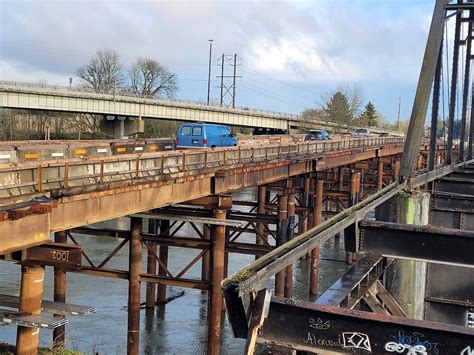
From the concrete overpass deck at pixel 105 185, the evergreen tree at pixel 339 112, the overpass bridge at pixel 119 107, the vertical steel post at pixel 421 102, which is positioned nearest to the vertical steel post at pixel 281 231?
the concrete overpass deck at pixel 105 185

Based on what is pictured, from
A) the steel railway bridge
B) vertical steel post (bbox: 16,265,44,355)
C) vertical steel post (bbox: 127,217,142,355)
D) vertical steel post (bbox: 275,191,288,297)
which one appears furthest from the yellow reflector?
vertical steel post (bbox: 275,191,288,297)

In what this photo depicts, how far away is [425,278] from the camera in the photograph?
13266 mm

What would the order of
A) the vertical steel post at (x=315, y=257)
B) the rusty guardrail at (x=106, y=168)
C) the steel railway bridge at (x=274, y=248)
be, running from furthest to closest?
the vertical steel post at (x=315, y=257) < the rusty guardrail at (x=106, y=168) < the steel railway bridge at (x=274, y=248)

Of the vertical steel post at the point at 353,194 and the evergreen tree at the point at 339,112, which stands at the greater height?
the evergreen tree at the point at 339,112

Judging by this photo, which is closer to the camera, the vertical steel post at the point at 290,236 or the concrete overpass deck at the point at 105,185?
the concrete overpass deck at the point at 105,185

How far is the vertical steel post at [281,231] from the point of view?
20328mm

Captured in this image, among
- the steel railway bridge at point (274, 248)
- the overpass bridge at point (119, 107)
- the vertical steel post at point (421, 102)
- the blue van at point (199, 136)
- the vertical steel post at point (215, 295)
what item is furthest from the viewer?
the overpass bridge at point (119, 107)

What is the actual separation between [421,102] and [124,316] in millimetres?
11725

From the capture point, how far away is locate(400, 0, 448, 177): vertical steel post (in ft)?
43.8

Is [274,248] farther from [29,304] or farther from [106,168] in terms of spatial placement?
[29,304]

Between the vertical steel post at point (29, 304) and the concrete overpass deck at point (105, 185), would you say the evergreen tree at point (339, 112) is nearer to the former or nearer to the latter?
the concrete overpass deck at point (105, 185)

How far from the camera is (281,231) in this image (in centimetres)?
2102

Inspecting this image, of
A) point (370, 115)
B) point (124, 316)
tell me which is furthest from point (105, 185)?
point (370, 115)

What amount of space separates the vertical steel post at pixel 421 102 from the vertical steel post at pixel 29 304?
771 cm
